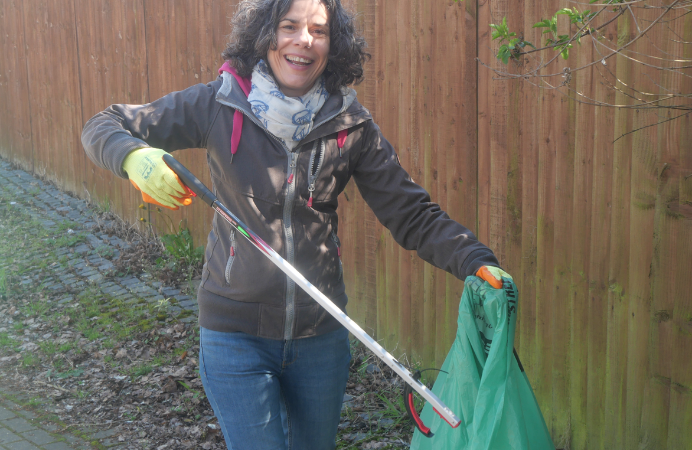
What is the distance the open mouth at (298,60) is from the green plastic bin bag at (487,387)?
988 mm

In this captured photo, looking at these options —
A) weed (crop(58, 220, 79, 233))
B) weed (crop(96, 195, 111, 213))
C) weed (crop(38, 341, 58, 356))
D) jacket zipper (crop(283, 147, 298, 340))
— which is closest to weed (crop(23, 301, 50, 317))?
weed (crop(38, 341, 58, 356))

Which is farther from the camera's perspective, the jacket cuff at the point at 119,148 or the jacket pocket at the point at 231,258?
the jacket pocket at the point at 231,258

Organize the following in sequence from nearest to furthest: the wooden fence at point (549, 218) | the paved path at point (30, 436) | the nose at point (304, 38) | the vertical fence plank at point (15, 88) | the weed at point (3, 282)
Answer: the nose at point (304, 38) → the wooden fence at point (549, 218) → the paved path at point (30, 436) → the weed at point (3, 282) → the vertical fence plank at point (15, 88)

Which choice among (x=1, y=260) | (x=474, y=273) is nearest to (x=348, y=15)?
(x=474, y=273)

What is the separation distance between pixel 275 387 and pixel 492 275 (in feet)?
2.83

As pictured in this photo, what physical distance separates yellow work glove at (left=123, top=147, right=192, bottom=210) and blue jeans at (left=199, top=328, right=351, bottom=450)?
51cm

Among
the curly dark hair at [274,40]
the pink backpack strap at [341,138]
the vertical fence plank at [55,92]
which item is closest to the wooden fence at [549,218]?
the curly dark hair at [274,40]

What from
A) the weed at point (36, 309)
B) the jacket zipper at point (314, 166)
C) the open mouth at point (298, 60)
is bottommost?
the weed at point (36, 309)

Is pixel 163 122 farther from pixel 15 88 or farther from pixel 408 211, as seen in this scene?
pixel 15 88

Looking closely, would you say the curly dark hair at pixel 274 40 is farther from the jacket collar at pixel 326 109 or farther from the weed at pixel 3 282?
the weed at pixel 3 282

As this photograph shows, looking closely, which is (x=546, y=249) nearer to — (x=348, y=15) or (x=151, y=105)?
(x=348, y=15)

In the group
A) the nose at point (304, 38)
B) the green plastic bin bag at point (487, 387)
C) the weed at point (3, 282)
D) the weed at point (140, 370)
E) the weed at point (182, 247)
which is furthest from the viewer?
the weed at point (182, 247)

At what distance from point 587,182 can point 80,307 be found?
4.28 m

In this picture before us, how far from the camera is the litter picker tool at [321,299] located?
6.89ft
